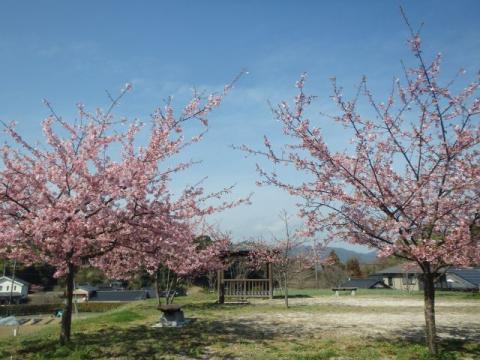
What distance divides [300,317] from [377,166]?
7846 millimetres

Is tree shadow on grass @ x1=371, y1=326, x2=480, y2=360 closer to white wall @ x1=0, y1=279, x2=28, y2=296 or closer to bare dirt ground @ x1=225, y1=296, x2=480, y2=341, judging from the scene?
bare dirt ground @ x1=225, y1=296, x2=480, y2=341

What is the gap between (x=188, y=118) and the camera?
880 centimetres

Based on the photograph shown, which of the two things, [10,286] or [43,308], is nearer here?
[43,308]

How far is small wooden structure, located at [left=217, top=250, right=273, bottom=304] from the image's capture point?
21.9 metres

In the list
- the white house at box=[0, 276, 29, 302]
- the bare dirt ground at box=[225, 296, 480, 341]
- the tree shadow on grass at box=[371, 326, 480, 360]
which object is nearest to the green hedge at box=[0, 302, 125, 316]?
the white house at box=[0, 276, 29, 302]

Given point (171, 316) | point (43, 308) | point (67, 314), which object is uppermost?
point (67, 314)

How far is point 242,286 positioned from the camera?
22.9m

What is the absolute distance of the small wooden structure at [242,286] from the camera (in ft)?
71.9

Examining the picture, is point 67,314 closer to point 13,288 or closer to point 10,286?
point 13,288

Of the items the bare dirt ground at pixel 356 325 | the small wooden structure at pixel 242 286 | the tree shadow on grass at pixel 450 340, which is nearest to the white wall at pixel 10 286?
the small wooden structure at pixel 242 286

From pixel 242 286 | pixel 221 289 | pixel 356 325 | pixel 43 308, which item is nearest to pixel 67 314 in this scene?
pixel 356 325

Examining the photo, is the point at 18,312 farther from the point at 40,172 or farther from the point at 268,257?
the point at 40,172

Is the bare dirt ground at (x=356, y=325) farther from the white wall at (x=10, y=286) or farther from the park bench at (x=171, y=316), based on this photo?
the white wall at (x=10, y=286)

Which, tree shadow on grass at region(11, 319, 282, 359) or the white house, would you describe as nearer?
tree shadow on grass at region(11, 319, 282, 359)
